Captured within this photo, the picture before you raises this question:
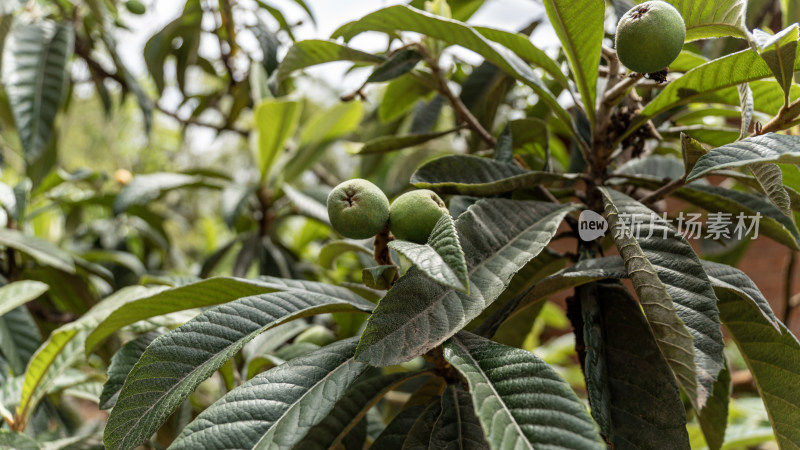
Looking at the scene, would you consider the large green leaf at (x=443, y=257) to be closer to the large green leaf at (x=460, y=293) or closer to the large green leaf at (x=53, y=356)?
the large green leaf at (x=460, y=293)

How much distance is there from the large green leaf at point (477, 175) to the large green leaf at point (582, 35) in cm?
12

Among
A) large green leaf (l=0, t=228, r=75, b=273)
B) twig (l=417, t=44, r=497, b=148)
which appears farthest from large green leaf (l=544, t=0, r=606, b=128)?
large green leaf (l=0, t=228, r=75, b=273)

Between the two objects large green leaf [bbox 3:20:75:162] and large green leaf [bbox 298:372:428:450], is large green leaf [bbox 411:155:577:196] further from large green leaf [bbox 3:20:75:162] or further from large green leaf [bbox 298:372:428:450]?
large green leaf [bbox 3:20:75:162]

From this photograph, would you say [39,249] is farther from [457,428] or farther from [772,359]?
[772,359]

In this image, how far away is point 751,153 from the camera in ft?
1.76

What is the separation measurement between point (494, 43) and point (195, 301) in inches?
20.6

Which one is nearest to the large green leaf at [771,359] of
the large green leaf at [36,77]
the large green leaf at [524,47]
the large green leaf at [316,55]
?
the large green leaf at [524,47]

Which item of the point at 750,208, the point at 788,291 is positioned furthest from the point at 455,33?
the point at 788,291

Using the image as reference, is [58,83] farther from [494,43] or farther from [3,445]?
[494,43]

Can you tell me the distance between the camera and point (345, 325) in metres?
1.11

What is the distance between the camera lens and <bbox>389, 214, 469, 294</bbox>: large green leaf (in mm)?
467

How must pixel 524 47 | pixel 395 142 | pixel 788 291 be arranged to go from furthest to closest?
pixel 788 291
pixel 395 142
pixel 524 47

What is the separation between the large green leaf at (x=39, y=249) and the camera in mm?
1218

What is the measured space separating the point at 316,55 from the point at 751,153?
63cm
